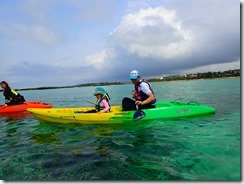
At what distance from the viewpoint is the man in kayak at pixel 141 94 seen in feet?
30.9

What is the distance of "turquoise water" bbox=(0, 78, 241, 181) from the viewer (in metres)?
4.65

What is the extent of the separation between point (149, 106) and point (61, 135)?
11.9 feet

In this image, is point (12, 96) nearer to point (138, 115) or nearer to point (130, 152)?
point (138, 115)

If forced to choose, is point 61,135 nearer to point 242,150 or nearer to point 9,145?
point 9,145

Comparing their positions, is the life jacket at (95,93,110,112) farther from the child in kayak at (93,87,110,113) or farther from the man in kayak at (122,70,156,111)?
the man in kayak at (122,70,156,111)

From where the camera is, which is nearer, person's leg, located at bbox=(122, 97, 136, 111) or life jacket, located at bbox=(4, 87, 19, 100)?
person's leg, located at bbox=(122, 97, 136, 111)

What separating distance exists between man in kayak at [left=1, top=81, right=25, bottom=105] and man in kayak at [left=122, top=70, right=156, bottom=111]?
9.21 meters

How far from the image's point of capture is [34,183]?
14.6 feet

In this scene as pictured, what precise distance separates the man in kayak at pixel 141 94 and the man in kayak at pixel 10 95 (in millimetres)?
9214

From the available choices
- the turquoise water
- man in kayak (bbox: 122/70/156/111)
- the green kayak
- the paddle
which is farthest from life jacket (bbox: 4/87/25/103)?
the paddle

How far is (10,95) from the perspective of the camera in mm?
16125

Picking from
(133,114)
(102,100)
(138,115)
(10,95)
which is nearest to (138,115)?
(138,115)

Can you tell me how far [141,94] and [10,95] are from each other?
33.3ft

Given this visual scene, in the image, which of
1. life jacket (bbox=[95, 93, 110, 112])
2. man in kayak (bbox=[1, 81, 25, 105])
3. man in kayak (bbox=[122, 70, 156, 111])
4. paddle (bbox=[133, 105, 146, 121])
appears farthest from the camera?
man in kayak (bbox=[1, 81, 25, 105])
